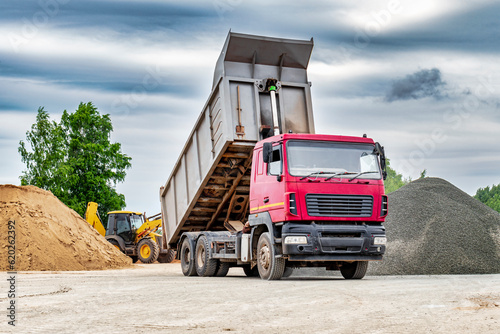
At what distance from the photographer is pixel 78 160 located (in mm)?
45625

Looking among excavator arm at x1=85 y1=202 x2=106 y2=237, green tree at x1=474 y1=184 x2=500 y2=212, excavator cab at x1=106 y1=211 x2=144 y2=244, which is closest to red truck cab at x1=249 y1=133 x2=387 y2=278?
excavator cab at x1=106 y1=211 x2=144 y2=244

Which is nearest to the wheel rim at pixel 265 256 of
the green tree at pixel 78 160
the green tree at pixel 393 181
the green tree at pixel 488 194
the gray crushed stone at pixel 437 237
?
the gray crushed stone at pixel 437 237

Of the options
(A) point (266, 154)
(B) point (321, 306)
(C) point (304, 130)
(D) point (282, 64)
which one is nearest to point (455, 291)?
(B) point (321, 306)

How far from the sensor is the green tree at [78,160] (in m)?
44.3

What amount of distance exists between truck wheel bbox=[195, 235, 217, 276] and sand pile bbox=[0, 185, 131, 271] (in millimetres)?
7336

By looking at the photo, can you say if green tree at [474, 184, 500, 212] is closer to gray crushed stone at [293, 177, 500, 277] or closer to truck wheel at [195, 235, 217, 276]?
gray crushed stone at [293, 177, 500, 277]

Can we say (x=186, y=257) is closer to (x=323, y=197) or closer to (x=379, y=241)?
(x=323, y=197)

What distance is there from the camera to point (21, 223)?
22.5 meters

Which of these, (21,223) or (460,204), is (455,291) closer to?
(460,204)

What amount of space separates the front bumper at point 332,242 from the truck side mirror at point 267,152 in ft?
4.39

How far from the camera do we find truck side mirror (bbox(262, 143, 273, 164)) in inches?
513

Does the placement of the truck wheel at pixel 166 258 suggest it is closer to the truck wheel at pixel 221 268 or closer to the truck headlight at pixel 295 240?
the truck wheel at pixel 221 268

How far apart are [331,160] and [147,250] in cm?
2027

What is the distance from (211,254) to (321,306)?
26.3ft
